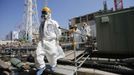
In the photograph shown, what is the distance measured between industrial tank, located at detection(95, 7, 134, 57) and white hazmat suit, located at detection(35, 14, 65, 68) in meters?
1.21

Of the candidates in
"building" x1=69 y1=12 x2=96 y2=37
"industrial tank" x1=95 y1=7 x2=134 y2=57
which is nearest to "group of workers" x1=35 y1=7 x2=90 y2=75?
"industrial tank" x1=95 y1=7 x2=134 y2=57

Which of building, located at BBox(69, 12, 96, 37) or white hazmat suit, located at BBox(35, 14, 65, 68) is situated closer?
white hazmat suit, located at BBox(35, 14, 65, 68)

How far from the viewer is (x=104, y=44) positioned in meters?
5.63

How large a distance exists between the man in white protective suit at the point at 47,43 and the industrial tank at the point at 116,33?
3.98 feet

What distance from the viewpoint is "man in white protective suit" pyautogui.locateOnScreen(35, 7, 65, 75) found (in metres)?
4.99

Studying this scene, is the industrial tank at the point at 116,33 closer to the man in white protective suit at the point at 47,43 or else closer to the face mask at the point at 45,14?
the man in white protective suit at the point at 47,43

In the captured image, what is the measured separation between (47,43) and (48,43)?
0.08 ft

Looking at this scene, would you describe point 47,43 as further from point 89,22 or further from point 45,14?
point 89,22

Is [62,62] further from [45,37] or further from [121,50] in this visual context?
[121,50]

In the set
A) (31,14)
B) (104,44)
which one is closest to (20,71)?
(104,44)

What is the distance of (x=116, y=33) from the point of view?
530 cm

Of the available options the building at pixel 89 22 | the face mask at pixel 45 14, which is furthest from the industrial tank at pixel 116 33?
the face mask at pixel 45 14

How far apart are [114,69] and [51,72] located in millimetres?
1457

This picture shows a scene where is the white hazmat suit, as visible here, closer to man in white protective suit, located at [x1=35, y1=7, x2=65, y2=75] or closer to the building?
man in white protective suit, located at [x1=35, y1=7, x2=65, y2=75]
